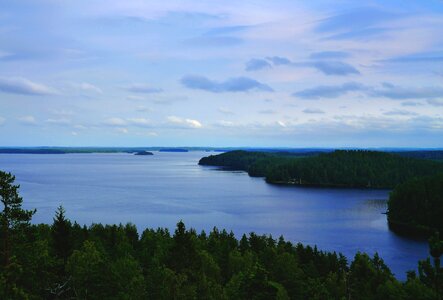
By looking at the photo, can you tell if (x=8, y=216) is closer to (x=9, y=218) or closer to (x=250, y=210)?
(x=9, y=218)

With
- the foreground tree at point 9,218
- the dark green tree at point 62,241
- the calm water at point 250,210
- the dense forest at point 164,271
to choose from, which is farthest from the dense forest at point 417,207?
the foreground tree at point 9,218

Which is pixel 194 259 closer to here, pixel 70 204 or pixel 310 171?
pixel 70 204

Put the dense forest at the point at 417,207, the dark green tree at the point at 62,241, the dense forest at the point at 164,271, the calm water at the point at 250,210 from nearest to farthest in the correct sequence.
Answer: the dense forest at the point at 164,271
the dark green tree at the point at 62,241
the calm water at the point at 250,210
the dense forest at the point at 417,207

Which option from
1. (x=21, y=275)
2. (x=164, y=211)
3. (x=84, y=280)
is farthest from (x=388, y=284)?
(x=164, y=211)

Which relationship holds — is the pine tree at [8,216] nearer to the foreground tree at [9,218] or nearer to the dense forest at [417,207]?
the foreground tree at [9,218]

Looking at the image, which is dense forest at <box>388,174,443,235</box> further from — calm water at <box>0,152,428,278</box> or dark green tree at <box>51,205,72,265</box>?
dark green tree at <box>51,205,72,265</box>

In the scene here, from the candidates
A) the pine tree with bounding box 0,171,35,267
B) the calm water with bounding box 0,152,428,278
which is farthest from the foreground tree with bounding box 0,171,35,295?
the calm water with bounding box 0,152,428,278

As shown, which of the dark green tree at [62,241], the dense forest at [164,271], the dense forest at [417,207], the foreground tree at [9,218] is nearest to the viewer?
the foreground tree at [9,218]
